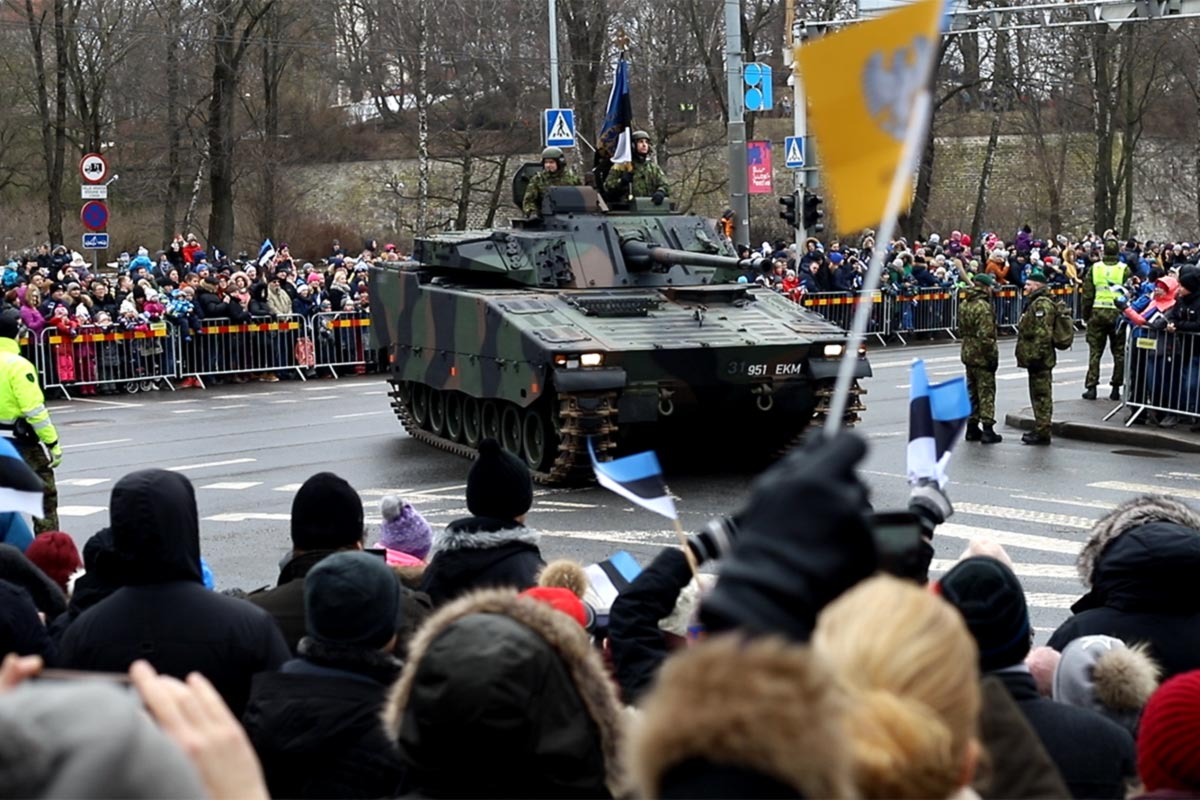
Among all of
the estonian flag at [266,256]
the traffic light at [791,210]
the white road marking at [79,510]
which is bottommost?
the white road marking at [79,510]

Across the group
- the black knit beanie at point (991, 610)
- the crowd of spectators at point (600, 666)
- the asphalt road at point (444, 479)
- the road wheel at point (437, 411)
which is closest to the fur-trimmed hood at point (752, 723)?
the crowd of spectators at point (600, 666)

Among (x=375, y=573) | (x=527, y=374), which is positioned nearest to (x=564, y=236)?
(x=527, y=374)

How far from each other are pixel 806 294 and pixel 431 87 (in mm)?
19965

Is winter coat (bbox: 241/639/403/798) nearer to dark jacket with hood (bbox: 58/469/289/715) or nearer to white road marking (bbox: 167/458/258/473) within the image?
dark jacket with hood (bbox: 58/469/289/715)

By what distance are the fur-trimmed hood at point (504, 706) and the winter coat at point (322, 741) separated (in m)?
0.67

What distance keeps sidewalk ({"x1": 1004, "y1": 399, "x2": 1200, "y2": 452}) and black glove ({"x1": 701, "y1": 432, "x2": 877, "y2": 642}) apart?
16.4m

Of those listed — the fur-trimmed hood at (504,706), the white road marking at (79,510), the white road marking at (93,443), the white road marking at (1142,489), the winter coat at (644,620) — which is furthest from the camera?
the white road marking at (93,443)

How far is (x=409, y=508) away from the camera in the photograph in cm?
821

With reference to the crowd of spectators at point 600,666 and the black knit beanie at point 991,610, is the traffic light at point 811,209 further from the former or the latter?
the black knit beanie at point 991,610

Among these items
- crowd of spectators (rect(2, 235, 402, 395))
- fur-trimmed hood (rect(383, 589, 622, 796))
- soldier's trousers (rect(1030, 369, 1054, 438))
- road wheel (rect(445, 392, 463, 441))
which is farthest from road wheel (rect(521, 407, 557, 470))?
fur-trimmed hood (rect(383, 589, 622, 796))

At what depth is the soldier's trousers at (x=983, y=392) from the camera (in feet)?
61.2

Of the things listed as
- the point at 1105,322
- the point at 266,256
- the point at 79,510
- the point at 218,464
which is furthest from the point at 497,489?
the point at 266,256

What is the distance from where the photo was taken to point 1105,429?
62.1ft

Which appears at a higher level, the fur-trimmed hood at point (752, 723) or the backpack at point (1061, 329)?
the fur-trimmed hood at point (752, 723)
